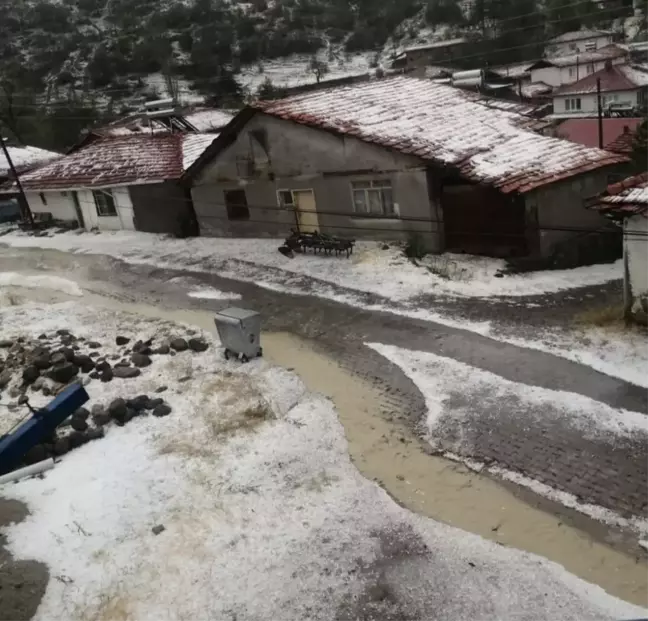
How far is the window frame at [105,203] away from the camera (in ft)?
86.0

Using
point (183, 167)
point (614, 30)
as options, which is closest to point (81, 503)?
point (183, 167)

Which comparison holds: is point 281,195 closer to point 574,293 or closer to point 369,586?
point 574,293

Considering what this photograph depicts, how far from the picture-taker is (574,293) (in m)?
15.6

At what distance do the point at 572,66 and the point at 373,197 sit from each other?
3969 centimetres

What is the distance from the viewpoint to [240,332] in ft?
43.6

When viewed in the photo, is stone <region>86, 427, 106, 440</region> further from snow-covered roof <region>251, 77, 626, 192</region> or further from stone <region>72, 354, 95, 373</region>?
snow-covered roof <region>251, 77, 626, 192</region>

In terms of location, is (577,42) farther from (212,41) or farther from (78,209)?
(78,209)

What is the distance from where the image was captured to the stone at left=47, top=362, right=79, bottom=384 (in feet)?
42.6

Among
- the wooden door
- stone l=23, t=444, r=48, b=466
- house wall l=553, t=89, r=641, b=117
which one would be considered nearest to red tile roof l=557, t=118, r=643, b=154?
house wall l=553, t=89, r=641, b=117

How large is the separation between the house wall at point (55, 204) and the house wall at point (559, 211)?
19853 millimetres

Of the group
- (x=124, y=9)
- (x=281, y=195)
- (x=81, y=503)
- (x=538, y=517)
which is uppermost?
(x=124, y=9)

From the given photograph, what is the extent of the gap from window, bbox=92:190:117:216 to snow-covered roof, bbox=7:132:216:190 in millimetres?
791

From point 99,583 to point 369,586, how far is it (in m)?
3.45

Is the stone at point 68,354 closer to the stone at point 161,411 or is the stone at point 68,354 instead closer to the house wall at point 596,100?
the stone at point 161,411
